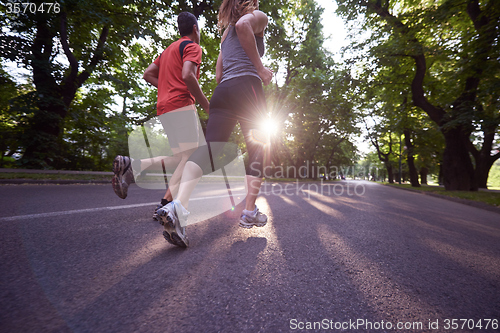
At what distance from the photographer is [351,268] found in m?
1.65

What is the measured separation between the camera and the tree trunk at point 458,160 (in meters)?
11.9

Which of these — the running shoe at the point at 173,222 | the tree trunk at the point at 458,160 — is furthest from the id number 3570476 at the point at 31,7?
the tree trunk at the point at 458,160

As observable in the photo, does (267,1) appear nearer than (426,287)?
No

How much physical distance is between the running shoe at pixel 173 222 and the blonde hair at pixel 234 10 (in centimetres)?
192

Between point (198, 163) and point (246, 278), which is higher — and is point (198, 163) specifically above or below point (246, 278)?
above

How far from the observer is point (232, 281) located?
1364 mm

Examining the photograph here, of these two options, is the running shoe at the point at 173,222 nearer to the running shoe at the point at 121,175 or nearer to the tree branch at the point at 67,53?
the running shoe at the point at 121,175

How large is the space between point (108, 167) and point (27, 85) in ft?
14.6

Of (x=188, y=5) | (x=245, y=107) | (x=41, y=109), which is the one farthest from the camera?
(x=188, y=5)

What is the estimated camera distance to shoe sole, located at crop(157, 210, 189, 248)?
1662 mm

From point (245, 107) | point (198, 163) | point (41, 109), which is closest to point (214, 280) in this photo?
point (198, 163)

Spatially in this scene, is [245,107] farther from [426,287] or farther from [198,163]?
[426,287]

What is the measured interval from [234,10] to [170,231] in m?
2.18

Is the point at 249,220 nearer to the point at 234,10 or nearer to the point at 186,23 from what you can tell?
the point at 234,10
